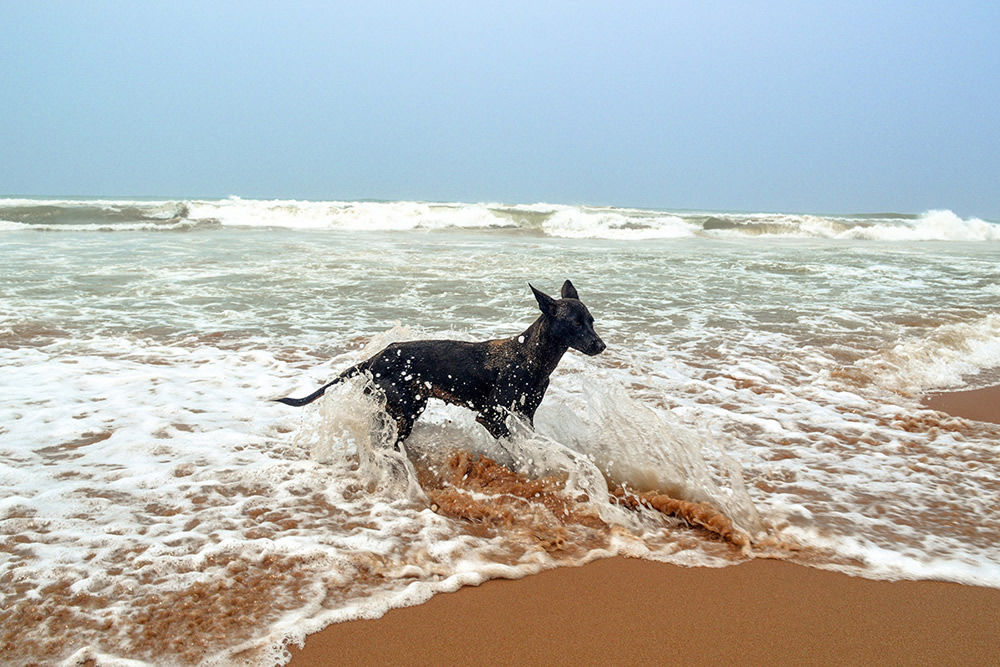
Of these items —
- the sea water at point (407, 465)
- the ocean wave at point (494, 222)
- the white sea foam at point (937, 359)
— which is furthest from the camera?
the ocean wave at point (494, 222)

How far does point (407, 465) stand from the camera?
11.8 feet

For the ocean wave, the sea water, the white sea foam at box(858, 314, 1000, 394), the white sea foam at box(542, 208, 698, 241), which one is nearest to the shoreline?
the sea water

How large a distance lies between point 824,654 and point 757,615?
265 mm

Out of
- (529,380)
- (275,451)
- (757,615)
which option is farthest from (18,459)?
(757,615)

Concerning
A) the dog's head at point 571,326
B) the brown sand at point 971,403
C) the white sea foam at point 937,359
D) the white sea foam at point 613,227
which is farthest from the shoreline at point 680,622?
the white sea foam at point 613,227

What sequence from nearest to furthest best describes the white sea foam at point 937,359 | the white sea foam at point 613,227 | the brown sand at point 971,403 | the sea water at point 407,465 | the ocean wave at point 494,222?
the sea water at point 407,465, the brown sand at point 971,403, the white sea foam at point 937,359, the ocean wave at point 494,222, the white sea foam at point 613,227

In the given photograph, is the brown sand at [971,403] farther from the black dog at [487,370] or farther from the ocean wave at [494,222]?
the ocean wave at [494,222]

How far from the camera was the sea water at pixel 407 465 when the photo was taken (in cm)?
257

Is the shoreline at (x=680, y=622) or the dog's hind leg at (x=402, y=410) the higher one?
the dog's hind leg at (x=402, y=410)

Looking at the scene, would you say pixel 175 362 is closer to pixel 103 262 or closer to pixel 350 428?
pixel 350 428

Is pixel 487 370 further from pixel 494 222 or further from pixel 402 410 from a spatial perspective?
pixel 494 222

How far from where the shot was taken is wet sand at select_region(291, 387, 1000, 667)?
226cm

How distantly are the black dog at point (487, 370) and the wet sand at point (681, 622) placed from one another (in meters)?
1.15

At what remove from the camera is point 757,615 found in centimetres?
250
